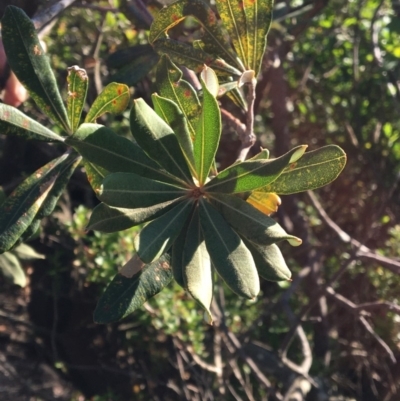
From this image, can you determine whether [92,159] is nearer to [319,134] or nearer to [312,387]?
[312,387]

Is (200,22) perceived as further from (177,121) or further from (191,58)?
(177,121)

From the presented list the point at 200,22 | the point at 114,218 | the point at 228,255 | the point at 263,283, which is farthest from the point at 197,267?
the point at 263,283

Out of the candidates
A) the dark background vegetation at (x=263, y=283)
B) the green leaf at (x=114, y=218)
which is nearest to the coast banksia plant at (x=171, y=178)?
the green leaf at (x=114, y=218)

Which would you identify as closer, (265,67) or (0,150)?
(0,150)

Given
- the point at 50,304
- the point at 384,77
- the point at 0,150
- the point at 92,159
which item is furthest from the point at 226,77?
the point at 50,304

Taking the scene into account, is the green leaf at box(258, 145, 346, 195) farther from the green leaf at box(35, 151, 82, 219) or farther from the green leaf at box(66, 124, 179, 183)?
the green leaf at box(35, 151, 82, 219)

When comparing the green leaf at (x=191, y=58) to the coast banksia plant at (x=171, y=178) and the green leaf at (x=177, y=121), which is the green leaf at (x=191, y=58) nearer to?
the coast banksia plant at (x=171, y=178)
